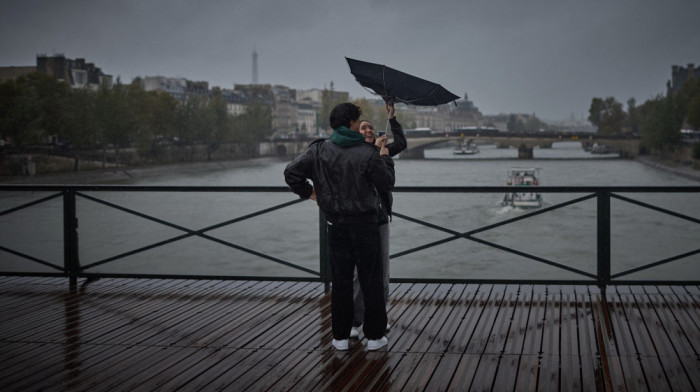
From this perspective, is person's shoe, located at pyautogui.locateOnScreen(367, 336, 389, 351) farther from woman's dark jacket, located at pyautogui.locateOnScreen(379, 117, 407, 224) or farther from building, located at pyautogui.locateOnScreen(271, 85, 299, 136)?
building, located at pyautogui.locateOnScreen(271, 85, 299, 136)

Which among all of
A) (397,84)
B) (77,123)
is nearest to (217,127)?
(77,123)

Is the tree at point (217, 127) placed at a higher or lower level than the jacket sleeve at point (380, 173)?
higher

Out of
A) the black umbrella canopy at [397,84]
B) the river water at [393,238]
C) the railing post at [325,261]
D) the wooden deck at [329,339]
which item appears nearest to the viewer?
the wooden deck at [329,339]

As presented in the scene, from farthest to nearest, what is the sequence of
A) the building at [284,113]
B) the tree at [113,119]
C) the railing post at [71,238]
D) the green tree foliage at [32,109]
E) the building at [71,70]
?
1. the building at [284,113]
2. the building at [71,70]
3. the tree at [113,119]
4. the green tree foliage at [32,109]
5. the railing post at [71,238]

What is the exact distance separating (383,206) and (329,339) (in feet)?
3.53

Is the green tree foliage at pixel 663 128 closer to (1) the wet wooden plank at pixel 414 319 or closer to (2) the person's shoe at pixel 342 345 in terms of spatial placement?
(1) the wet wooden plank at pixel 414 319

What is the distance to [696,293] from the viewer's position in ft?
22.6

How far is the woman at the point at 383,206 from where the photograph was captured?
203 inches

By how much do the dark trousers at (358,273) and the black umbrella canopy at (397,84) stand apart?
0.88 metres

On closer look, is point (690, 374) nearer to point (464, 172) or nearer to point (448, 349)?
point (448, 349)

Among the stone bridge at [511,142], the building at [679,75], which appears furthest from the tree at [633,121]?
the stone bridge at [511,142]

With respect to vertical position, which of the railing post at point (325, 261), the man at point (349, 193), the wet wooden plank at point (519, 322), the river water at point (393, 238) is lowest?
the river water at point (393, 238)

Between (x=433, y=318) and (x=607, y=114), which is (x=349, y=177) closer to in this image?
(x=433, y=318)

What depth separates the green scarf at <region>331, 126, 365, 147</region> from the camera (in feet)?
16.2
